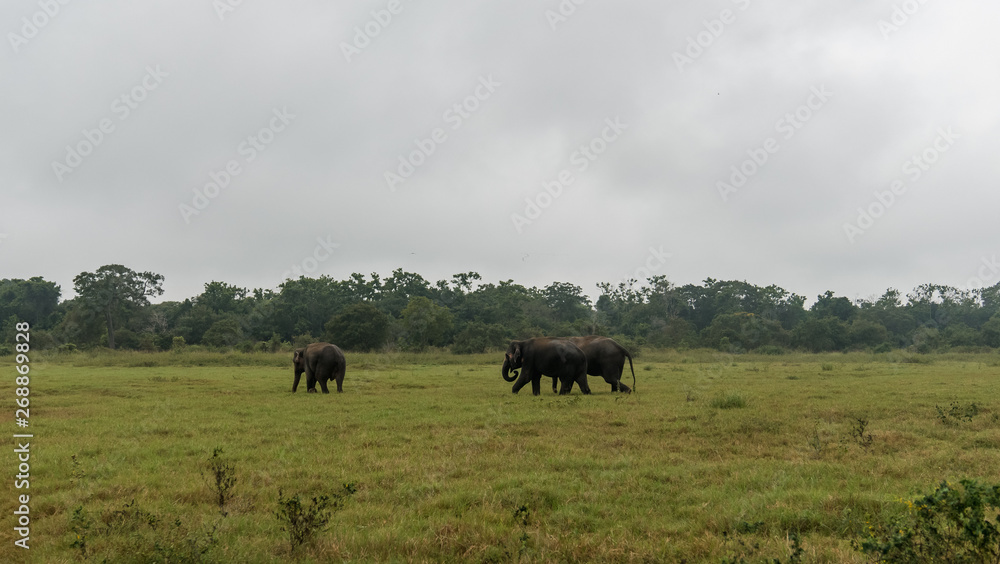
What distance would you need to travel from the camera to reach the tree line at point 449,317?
55406 mm

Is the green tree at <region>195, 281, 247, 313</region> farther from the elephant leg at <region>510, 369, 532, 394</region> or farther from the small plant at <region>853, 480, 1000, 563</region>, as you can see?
the small plant at <region>853, 480, 1000, 563</region>

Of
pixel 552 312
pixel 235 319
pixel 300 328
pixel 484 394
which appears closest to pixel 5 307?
pixel 235 319

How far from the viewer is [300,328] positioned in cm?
6438

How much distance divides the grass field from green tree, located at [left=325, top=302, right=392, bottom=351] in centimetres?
3712

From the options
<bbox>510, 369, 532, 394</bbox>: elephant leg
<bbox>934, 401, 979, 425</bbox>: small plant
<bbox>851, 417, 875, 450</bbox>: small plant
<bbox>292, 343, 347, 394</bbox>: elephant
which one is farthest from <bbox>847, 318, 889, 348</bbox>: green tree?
<bbox>851, 417, 875, 450</bbox>: small plant

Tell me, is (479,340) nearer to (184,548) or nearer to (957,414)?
(957,414)

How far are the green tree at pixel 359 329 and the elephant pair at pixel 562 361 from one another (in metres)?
34.8

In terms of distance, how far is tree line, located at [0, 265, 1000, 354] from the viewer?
182ft

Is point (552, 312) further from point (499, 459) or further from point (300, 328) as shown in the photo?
point (499, 459)

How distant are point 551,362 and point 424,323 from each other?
38310 millimetres

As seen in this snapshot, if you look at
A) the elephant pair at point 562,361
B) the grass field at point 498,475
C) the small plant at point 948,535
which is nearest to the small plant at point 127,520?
the grass field at point 498,475

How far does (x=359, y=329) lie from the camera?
173ft

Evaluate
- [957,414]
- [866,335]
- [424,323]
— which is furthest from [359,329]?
[866,335]

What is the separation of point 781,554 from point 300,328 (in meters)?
64.0
